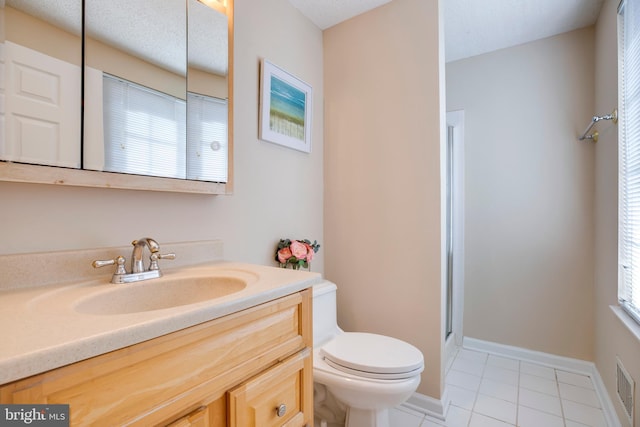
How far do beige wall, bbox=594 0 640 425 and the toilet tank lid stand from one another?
105cm

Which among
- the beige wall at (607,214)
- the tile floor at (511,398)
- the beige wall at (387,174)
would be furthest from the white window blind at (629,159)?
the beige wall at (387,174)

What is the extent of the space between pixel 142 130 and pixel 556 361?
9.73 feet

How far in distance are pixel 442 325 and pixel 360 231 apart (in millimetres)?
721

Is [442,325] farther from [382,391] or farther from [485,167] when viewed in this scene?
[485,167]

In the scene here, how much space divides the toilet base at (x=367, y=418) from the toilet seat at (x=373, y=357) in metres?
0.24

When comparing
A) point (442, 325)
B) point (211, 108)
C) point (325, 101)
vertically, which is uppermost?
point (325, 101)

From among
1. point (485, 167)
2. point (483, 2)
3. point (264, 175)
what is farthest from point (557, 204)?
point (264, 175)

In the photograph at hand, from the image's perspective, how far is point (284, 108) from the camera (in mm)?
1748

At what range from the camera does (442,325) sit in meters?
1.70

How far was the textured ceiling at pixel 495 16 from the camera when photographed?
189cm

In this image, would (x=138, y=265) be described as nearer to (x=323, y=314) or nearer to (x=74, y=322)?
(x=74, y=322)

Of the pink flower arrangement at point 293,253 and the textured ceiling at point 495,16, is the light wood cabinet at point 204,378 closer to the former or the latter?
the pink flower arrangement at point 293,253

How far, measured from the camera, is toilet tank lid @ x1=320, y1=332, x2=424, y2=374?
4.21 feet

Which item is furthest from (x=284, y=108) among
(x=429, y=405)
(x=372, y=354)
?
(x=429, y=405)
